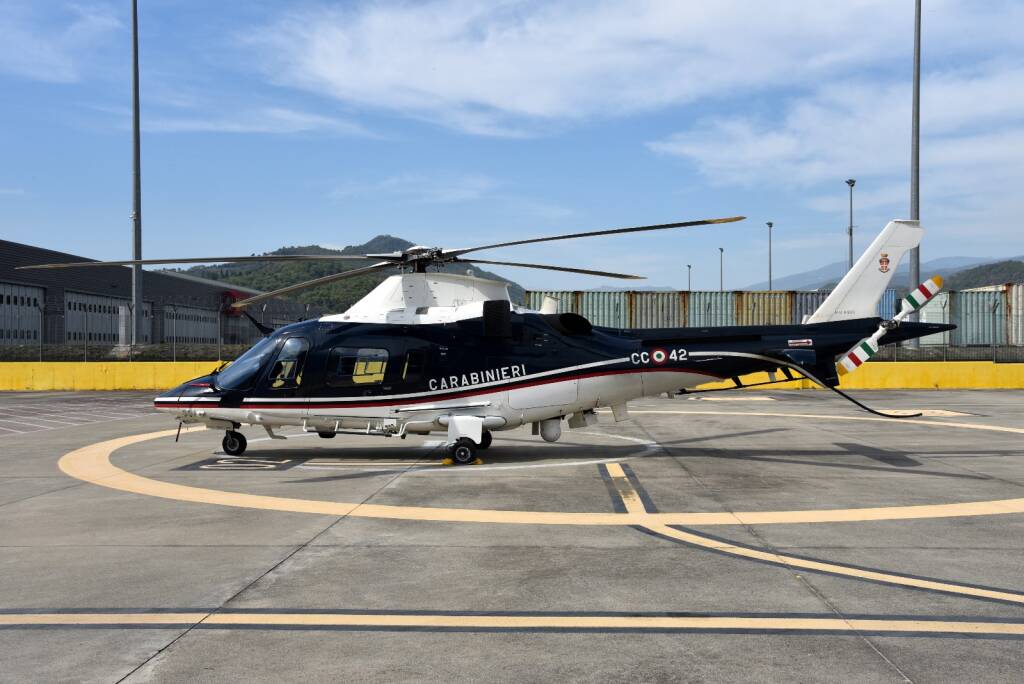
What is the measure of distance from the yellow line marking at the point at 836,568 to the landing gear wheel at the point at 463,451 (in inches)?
224

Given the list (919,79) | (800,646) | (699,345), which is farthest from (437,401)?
(919,79)

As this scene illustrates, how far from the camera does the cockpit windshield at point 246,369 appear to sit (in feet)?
47.5

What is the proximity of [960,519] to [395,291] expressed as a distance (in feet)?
33.2

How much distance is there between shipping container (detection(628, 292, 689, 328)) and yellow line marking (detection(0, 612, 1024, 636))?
38583mm

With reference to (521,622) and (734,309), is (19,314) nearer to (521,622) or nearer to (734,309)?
(734,309)

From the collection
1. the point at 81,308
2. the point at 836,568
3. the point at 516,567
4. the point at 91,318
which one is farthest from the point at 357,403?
the point at 91,318

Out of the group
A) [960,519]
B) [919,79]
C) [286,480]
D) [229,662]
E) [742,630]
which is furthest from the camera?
[919,79]

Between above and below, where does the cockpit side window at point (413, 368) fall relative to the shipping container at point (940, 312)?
below

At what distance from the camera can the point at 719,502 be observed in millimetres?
10406

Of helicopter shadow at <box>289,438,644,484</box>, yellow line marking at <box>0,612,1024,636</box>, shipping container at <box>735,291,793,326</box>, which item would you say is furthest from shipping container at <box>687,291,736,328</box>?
yellow line marking at <box>0,612,1024,636</box>

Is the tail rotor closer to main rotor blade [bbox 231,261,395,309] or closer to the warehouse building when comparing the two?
main rotor blade [bbox 231,261,395,309]

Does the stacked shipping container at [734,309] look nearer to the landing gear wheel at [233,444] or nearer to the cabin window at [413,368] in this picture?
the cabin window at [413,368]

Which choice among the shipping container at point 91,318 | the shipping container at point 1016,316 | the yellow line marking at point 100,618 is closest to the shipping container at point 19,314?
the shipping container at point 91,318

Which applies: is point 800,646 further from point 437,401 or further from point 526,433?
point 526,433
